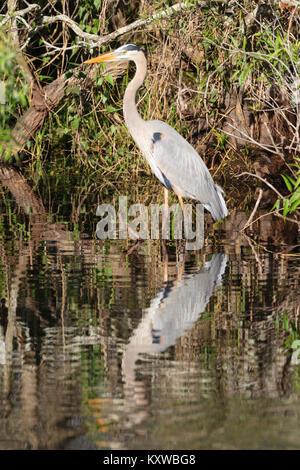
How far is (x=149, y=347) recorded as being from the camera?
4625 millimetres

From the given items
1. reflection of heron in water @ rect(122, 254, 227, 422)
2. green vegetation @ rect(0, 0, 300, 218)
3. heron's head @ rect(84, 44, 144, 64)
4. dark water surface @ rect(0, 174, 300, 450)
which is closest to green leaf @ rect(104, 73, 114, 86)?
green vegetation @ rect(0, 0, 300, 218)

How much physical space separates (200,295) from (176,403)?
1907mm

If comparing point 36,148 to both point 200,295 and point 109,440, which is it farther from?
point 109,440

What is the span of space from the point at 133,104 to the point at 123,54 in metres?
0.69

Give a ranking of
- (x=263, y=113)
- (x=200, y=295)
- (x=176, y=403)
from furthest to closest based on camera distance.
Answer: (x=263, y=113), (x=200, y=295), (x=176, y=403)

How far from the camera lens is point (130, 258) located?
693 centimetres

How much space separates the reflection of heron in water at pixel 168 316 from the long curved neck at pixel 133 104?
2.77m

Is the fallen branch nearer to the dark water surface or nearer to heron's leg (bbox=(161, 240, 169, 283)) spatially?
heron's leg (bbox=(161, 240, 169, 283))

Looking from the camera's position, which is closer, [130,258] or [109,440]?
[109,440]

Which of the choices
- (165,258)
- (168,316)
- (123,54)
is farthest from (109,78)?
(168,316)

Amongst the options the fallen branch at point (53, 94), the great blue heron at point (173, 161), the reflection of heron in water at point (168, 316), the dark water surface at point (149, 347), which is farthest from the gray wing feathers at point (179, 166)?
the fallen branch at point (53, 94)

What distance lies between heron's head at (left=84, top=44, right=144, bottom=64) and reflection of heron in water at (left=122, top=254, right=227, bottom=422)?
357cm

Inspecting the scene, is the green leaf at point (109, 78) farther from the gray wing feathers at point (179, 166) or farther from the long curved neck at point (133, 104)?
the gray wing feathers at point (179, 166)
